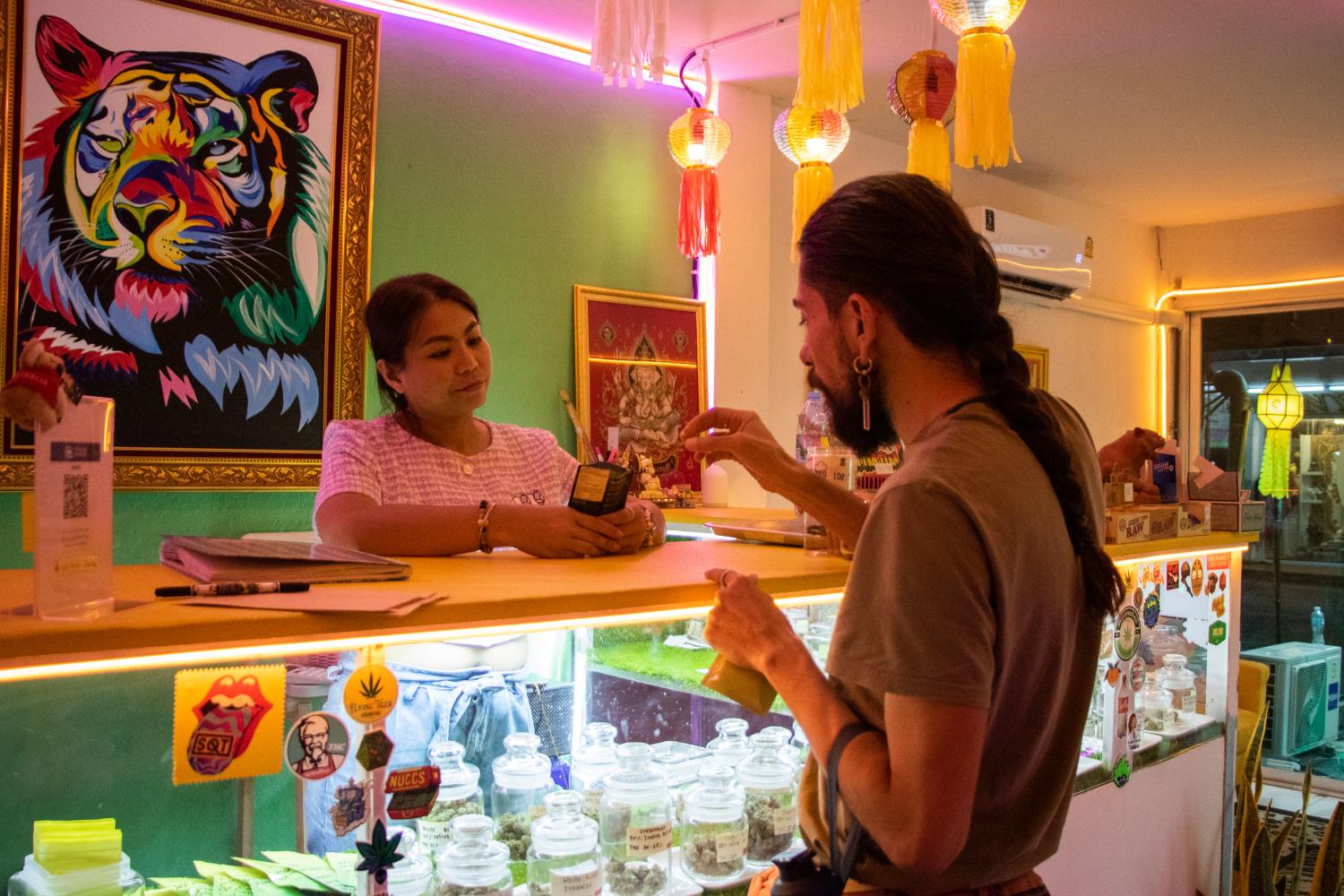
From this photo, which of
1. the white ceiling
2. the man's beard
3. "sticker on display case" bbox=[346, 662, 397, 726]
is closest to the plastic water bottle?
the man's beard

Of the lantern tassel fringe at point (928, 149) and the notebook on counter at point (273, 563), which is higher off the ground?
the lantern tassel fringe at point (928, 149)

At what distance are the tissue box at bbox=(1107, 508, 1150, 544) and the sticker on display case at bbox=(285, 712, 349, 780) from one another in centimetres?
181

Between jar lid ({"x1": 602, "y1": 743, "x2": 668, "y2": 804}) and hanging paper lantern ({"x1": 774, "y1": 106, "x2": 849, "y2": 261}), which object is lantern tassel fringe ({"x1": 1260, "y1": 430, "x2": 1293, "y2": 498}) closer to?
hanging paper lantern ({"x1": 774, "y1": 106, "x2": 849, "y2": 261})

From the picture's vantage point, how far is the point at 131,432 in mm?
3227

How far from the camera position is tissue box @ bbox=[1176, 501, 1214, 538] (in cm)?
277

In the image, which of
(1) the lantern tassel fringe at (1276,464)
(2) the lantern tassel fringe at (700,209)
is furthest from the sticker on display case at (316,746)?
(1) the lantern tassel fringe at (1276,464)

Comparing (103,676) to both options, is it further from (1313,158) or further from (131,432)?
(1313,158)

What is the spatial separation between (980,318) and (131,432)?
2.81m

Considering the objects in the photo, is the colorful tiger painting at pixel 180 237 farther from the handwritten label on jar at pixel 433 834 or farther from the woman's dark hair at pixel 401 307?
the handwritten label on jar at pixel 433 834

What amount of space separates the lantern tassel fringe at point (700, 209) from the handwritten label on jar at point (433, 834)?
294 cm

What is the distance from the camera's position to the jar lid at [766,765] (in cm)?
197

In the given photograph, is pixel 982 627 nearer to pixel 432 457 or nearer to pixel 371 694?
pixel 371 694

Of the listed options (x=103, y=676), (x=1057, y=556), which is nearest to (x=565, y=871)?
(x=103, y=676)

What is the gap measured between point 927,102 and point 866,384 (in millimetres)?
1923
